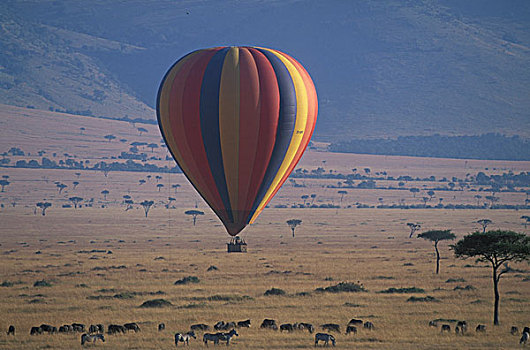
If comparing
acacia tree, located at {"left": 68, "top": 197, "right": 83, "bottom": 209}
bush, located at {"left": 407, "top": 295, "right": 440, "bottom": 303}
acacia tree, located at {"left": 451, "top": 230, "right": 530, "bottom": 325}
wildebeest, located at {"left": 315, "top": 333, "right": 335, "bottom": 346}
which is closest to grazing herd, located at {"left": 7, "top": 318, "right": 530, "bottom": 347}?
wildebeest, located at {"left": 315, "top": 333, "right": 335, "bottom": 346}

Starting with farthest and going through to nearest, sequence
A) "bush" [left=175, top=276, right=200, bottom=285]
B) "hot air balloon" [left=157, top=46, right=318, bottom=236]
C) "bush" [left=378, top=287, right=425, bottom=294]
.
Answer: "bush" [left=175, top=276, right=200, bottom=285] → "hot air balloon" [left=157, top=46, right=318, bottom=236] → "bush" [left=378, top=287, right=425, bottom=294]

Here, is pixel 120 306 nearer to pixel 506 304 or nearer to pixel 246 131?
pixel 246 131

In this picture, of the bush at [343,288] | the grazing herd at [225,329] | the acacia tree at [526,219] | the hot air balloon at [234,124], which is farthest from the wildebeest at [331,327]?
the acacia tree at [526,219]

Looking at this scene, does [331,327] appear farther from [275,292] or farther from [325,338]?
[275,292]

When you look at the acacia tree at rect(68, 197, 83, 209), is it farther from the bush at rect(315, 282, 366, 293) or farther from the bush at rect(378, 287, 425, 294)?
the bush at rect(378, 287, 425, 294)

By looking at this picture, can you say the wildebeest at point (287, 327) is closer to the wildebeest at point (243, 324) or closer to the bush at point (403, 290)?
the wildebeest at point (243, 324)

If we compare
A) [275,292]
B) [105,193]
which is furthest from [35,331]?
[105,193]
